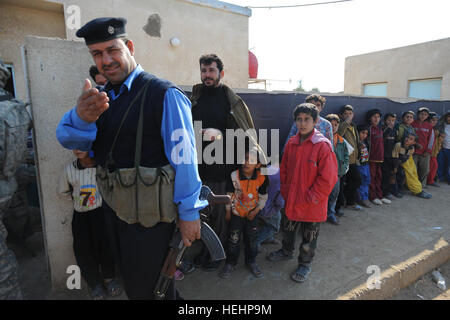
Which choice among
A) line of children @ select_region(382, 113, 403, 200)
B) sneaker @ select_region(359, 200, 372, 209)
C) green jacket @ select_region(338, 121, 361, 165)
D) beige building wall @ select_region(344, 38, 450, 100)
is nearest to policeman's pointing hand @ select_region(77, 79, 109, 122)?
green jacket @ select_region(338, 121, 361, 165)

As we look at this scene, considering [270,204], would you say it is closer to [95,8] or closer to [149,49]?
[149,49]

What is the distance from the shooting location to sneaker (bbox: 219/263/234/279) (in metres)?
2.42

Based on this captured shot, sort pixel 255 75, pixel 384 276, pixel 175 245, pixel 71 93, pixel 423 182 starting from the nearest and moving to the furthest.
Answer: pixel 175 245 < pixel 71 93 < pixel 384 276 < pixel 423 182 < pixel 255 75

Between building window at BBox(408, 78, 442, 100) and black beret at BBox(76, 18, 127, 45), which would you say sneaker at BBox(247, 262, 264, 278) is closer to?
black beret at BBox(76, 18, 127, 45)

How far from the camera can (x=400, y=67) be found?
11.6 m

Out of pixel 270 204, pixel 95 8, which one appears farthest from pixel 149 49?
pixel 270 204

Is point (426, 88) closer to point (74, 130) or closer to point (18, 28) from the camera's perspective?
point (74, 130)

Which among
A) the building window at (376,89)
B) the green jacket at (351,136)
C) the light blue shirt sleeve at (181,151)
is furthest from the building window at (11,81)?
the building window at (376,89)

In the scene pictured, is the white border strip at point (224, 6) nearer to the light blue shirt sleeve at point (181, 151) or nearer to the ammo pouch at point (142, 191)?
the light blue shirt sleeve at point (181, 151)

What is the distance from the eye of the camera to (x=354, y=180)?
416 centimetres

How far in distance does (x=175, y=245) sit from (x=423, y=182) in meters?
6.15

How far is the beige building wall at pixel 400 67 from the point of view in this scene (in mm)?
10250

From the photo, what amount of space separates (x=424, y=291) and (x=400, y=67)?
12.2 meters

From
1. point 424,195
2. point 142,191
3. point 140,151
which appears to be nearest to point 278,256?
point 142,191
